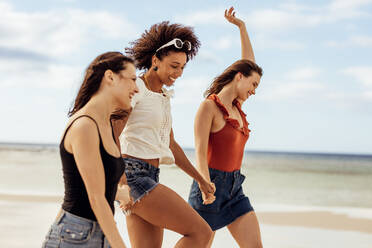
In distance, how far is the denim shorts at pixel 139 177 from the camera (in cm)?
276

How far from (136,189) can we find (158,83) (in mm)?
689

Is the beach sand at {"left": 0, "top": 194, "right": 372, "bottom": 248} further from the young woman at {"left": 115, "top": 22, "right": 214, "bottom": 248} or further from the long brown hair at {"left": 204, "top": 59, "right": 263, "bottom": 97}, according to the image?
the young woman at {"left": 115, "top": 22, "right": 214, "bottom": 248}

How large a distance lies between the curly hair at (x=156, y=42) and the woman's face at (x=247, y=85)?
18.8 inches

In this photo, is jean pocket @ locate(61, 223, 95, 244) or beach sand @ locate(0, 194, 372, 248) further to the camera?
beach sand @ locate(0, 194, 372, 248)

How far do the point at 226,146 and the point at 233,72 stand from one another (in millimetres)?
538

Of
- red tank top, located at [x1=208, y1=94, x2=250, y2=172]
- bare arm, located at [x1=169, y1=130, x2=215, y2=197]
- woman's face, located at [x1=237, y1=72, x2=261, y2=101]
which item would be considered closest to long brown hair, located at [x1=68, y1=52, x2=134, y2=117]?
bare arm, located at [x1=169, y1=130, x2=215, y2=197]

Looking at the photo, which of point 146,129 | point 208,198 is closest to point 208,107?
point 208,198

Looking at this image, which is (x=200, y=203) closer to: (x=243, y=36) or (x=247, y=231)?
(x=247, y=231)

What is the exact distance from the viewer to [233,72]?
367cm

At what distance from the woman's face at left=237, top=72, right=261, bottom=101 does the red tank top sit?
0.19 meters

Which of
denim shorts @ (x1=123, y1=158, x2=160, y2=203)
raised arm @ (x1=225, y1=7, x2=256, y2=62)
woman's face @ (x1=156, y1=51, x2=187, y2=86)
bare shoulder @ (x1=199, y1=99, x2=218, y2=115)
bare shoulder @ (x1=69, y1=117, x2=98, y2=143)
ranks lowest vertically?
denim shorts @ (x1=123, y1=158, x2=160, y2=203)

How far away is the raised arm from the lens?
406cm

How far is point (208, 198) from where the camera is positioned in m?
3.35

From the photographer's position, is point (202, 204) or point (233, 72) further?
point (233, 72)
